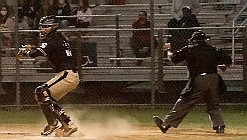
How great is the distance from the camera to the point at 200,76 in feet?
42.6

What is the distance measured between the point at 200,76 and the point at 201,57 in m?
0.33

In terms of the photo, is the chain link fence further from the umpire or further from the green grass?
the umpire

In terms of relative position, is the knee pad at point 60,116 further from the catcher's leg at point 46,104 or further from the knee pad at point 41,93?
the knee pad at point 41,93

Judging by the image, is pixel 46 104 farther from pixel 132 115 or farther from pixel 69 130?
pixel 132 115

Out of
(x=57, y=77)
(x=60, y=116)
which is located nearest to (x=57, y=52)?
(x=57, y=77)

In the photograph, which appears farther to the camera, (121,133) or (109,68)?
(109,68)

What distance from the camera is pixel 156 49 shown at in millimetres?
18688

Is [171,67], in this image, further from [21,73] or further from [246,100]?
[21,73]

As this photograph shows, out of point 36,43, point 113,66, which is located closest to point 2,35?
point 36,43

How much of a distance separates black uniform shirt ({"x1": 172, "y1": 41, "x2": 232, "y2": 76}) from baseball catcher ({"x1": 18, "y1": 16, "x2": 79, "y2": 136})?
185cm

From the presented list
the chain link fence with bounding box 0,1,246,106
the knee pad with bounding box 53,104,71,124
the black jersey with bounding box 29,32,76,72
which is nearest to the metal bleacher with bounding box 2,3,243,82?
the chain link fence with bounding box 0,1,246,106

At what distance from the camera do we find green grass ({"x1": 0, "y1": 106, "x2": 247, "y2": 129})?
15.8 m

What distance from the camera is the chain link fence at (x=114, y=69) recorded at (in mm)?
18484

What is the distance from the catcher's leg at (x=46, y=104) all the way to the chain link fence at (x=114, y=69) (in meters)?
5.49
